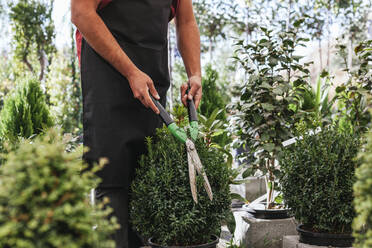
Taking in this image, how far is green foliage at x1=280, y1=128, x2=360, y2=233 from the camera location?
1592 millimetres

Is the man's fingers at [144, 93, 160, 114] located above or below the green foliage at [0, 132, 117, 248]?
above

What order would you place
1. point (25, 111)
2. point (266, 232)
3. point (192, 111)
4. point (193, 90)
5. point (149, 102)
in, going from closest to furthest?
point (149, 102)
point (192, 111)
point (193, 90)
point (266, 232)
point (25, 111)

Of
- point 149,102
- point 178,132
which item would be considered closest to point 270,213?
point 178,132

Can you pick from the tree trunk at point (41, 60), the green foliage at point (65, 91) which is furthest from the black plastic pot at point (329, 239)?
the tree trunk at point (41, 60)

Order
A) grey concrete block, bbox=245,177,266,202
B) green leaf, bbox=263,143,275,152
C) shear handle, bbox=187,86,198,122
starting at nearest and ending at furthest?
shear handle, bbox=187,86,198,122
green leaf, bbox=263,143,275,152
grey concrete block, bbox=245,177,266,202

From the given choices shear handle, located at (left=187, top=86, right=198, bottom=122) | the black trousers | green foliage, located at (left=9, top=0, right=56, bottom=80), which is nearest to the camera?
the black trousers

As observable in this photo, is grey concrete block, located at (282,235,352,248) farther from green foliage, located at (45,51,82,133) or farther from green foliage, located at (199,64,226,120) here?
green foliage, located at (45,51,82,133)

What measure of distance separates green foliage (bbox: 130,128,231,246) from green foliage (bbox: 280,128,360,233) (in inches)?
15.3

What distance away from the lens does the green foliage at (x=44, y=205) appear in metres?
0.70

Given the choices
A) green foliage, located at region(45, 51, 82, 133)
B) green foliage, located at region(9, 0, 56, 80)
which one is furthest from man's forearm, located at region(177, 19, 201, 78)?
green foliage, located at region(9, 0, 56, 80)

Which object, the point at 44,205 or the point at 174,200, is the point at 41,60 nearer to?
the point at 174,200

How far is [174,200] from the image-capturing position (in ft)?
4.66

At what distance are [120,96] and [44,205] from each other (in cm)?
86

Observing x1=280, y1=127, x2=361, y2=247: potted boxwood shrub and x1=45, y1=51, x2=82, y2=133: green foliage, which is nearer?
x1=280, y1=127, x2=361, y2=247: potted boxwood shrub
